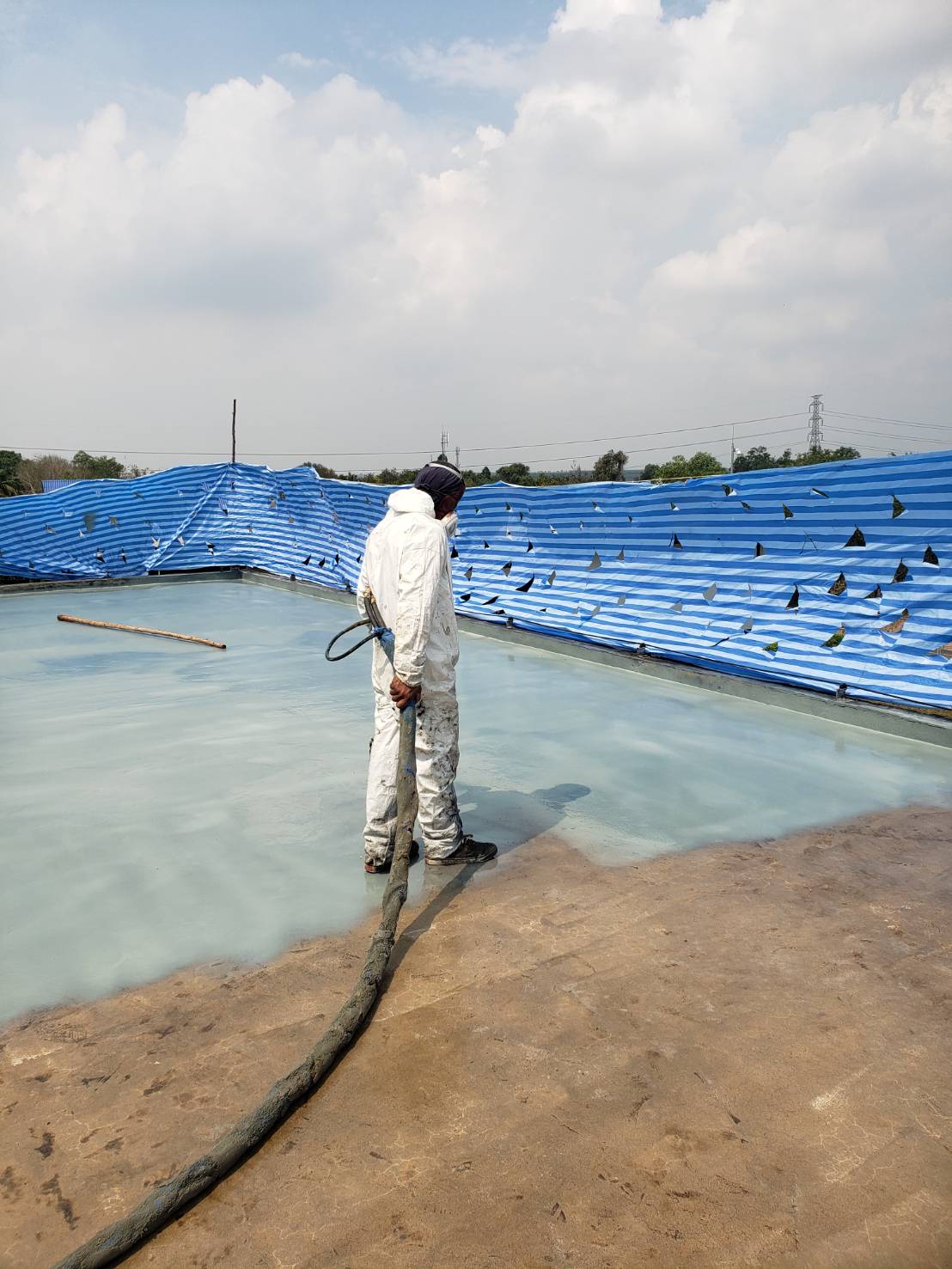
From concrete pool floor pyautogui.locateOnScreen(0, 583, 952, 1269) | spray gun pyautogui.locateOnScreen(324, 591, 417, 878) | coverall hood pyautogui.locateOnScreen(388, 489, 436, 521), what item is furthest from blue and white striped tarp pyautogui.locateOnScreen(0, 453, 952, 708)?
spray gun pyautogui.locateOnScreen(324, 591, 417, 878)

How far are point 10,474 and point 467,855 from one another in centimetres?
4599

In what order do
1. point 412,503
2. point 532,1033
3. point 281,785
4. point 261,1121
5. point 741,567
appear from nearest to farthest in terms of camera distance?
1. point 261,1121
2. point 532,1033
3. point 412,503
4. point 281,785
5. point 741,567

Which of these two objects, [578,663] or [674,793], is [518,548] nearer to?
[578,663]

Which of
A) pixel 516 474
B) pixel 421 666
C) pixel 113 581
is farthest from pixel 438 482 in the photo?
pixel 516 474

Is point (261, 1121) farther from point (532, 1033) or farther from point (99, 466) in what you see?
point (99, 466)

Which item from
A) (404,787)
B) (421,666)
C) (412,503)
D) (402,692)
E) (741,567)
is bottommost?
(404,787)

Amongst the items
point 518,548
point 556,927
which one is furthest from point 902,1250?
point 518,548

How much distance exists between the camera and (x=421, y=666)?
10.5 feet

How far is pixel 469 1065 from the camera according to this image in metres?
2.29

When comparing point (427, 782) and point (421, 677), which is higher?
point (421, 677)

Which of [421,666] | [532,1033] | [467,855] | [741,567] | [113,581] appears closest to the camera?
[532,1033]

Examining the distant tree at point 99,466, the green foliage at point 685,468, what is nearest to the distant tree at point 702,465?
the green foliage at point 685,468

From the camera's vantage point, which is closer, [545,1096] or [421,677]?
[545,1096]

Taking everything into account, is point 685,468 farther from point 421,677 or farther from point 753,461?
point 421,677
